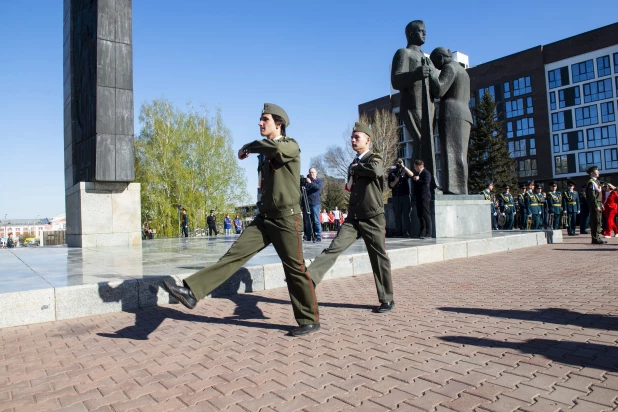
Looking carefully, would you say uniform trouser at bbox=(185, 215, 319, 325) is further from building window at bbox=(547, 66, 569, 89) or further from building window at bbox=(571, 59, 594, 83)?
building window at bbox=(547, 66, 569, 89)

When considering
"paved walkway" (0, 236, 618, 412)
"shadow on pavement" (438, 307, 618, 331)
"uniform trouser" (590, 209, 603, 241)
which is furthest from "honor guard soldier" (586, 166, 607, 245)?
"shadow on pavement" (438, 307, 618, 331)

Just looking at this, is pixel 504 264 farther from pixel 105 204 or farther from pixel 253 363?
pixel 105 204

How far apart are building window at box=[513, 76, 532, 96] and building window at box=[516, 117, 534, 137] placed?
12.2 feet

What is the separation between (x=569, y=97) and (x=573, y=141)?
5752 millimetres

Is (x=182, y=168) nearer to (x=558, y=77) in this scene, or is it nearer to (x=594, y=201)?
(x=594, y=201)

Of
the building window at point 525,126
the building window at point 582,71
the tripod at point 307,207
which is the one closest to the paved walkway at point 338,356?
the tripod at point 307,207

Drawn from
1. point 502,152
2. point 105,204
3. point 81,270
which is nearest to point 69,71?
point 105,204

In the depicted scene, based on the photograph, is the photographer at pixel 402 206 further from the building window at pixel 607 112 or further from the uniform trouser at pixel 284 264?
the building window at pixel 607 112

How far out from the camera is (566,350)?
3244 millimetres

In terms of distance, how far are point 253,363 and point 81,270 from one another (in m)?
4.40

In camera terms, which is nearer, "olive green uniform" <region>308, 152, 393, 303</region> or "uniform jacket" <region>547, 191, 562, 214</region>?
"olive green uniform" <region>308, 152, 393, 303</region>

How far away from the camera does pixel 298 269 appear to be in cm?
400

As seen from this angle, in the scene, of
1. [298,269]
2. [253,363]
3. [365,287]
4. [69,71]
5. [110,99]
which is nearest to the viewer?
[253,363]

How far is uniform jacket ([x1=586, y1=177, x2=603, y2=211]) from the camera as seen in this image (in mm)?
11078
